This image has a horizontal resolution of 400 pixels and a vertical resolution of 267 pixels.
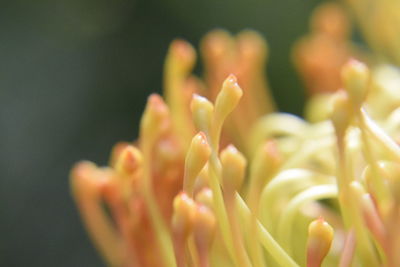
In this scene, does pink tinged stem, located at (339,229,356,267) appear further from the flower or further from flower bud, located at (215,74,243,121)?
flower bud, located at (215,74,243,121)

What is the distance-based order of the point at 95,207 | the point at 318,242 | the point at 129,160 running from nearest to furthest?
the point at 318,242
the point at 129,160
the point at 95,207

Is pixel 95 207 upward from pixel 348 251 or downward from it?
upward

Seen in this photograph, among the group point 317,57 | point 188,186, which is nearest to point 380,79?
point 317,57

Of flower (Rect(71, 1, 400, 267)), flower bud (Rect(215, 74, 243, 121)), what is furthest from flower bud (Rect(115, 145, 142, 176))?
flower bud (Rect(215, 74, 243, 121))

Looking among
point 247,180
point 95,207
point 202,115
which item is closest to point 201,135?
point 202,115

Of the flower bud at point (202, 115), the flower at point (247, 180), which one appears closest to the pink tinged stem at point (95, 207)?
the flower at point (247, 180)

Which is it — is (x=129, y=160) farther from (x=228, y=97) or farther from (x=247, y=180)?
(x=247, y=180)

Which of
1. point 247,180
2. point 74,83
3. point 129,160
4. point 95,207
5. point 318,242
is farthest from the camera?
point 74,83

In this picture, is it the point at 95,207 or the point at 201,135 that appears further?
the point at 95,207
